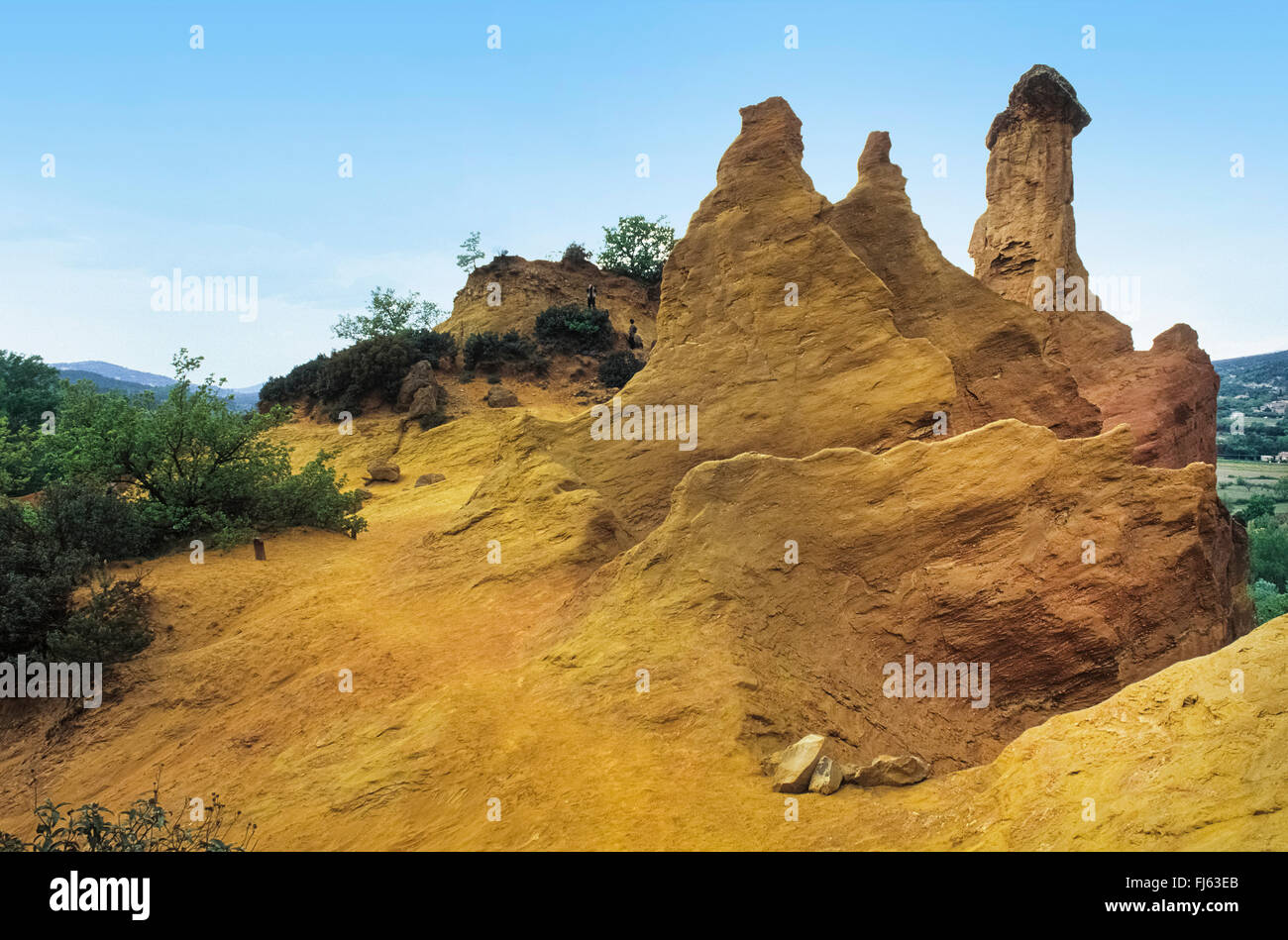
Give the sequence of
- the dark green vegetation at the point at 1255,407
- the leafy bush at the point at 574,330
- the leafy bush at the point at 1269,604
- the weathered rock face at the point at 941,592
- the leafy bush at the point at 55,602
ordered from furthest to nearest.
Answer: the dark green vegetation at the point at 1255,407 < the leafy bush at the point at 574,330 < the leafy bush at the point at 1269,604 < the leafy bush at the point at 55,602 < the weathered rock face at the point at 941,592

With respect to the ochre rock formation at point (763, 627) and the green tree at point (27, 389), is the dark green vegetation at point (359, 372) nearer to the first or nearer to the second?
the green tree at point (27, 389)

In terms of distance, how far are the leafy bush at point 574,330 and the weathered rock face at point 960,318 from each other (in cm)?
2408

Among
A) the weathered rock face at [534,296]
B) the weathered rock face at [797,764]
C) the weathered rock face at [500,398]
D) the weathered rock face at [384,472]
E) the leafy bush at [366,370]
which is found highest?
the weathered rock face at [534,296]

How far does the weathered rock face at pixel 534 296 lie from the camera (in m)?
41.7

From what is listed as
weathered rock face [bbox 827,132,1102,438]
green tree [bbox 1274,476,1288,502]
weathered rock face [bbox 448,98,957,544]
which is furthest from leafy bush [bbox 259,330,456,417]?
green tree [bbox 1274,476,1288,502]

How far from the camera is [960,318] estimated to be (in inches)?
538

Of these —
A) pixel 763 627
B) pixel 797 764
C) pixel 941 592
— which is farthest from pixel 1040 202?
pixel 797 764

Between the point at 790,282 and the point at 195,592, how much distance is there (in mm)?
10626

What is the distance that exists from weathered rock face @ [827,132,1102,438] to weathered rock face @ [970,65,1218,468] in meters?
5.51

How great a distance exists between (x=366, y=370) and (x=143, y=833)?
28.0m

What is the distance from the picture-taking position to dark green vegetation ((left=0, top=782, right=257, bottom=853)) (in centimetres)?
557

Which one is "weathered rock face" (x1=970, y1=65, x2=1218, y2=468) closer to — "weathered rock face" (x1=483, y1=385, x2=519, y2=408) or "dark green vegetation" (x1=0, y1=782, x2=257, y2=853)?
"weathered rock face" (x1=483, y1=385, x2=519, y2=408)

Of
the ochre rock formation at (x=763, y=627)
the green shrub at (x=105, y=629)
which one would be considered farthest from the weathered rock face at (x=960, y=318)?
the green shrub at (x=105, y=629)

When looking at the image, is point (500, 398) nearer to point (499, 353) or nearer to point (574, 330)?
point (499, 353)
